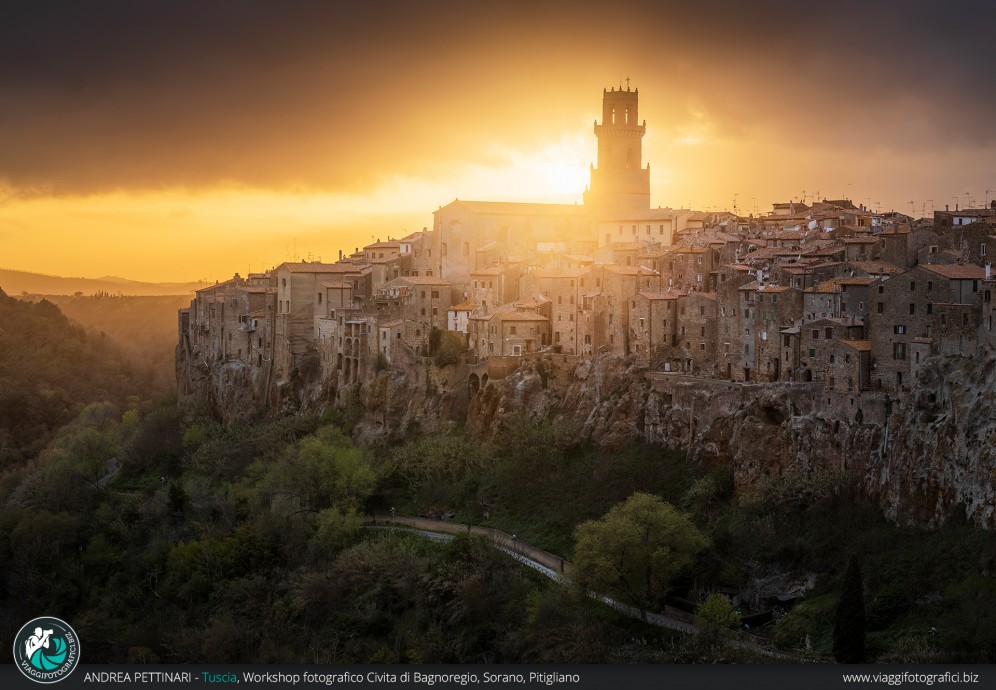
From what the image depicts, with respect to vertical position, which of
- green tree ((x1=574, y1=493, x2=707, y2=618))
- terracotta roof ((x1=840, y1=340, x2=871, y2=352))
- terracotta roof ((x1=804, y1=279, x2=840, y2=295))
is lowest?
green tree ((x1=574, y1=493, x2=707, y2=618))

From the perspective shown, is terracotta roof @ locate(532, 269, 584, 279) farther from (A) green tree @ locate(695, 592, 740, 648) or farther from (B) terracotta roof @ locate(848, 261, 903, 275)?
(A) green tree @ locate(695, 592, 740, 648)

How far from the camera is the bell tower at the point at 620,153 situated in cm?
6844

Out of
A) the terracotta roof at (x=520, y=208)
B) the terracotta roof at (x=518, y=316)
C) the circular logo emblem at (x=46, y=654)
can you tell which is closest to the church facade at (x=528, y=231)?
the terracotta roof at (x=520, y=208)

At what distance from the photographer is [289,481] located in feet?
159

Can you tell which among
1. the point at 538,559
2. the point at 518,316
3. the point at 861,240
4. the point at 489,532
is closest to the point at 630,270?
the point at 518,316

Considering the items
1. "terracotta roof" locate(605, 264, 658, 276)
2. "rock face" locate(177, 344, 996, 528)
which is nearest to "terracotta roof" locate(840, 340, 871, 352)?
"rock face" locate(177, 344, 996, 528)

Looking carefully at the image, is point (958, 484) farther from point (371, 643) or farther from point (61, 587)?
point (61, 587)

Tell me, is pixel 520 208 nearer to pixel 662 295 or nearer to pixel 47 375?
pixel 662 295

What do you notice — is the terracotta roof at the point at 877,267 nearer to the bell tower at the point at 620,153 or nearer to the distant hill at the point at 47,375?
the bell tower at the point at 620,153

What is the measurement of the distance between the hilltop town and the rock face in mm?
704

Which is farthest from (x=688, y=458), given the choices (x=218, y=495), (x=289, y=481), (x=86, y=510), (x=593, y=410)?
(x=86, y=510)

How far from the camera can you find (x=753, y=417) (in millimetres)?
38719

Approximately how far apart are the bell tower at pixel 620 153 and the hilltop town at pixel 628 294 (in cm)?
→ 9

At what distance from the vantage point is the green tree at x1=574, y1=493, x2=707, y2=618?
35250 mm
